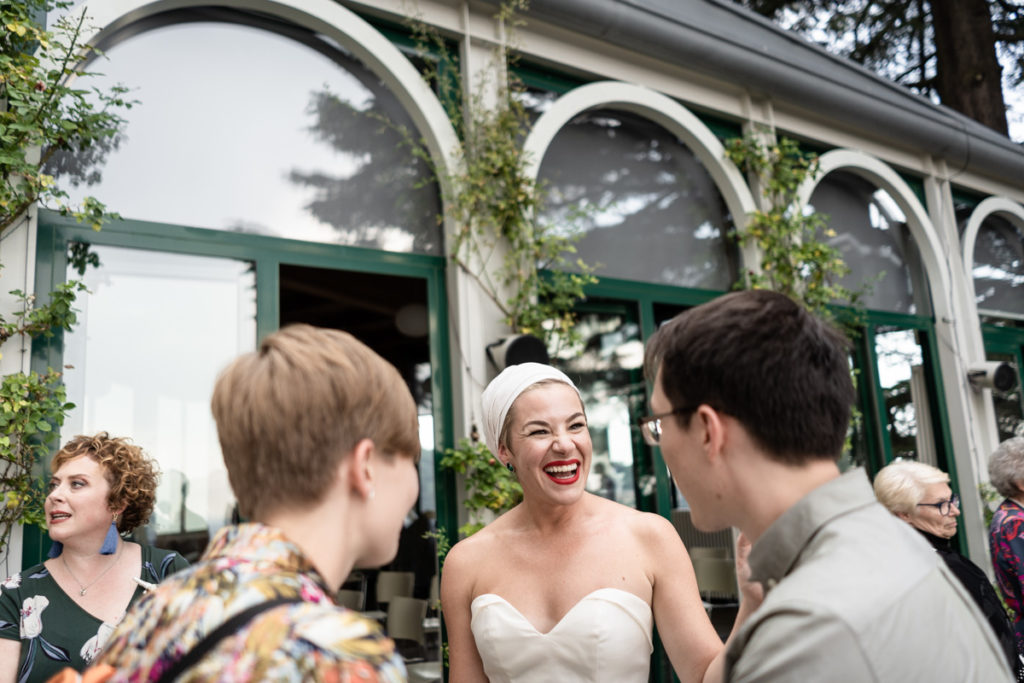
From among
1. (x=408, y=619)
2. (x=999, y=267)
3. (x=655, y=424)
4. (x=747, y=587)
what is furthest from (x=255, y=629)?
(x=999, y=267)

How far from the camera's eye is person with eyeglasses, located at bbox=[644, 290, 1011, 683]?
1.13 meters

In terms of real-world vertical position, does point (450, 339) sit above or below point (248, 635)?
above

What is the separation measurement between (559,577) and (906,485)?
1.87 meters

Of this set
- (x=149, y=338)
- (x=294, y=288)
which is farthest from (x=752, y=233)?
(x=294, y=288)

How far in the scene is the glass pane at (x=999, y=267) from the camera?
8750 mm

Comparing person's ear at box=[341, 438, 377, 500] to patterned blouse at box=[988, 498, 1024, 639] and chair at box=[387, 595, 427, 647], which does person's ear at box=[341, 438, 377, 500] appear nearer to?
patterned blouse at box=[988, 498, 1024, 639]

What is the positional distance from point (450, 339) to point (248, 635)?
12.4ft

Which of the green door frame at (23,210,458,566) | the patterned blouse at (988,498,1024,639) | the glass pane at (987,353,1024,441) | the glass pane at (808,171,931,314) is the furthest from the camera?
the glass pane at (987,353,1024,441)

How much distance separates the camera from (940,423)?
25.3 ft

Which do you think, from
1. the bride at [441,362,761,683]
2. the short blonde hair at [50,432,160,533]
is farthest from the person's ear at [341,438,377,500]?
the short blonde hair at [50,432,160,533]

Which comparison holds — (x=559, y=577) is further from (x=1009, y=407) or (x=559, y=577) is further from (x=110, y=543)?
(x=1009, y=407)

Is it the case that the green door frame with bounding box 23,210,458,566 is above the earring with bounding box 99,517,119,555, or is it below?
Result: above

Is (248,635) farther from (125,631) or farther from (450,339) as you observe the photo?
(450,339)

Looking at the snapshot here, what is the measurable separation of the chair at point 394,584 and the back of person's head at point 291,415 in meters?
5.05
